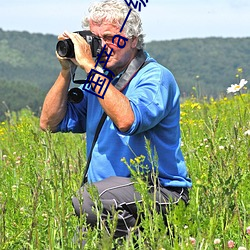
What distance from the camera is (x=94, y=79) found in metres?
3.30

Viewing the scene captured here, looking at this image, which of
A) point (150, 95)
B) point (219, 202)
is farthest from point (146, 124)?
point (219, 202)

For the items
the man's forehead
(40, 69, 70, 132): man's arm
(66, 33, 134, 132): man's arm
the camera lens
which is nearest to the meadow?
(66, 33, 134, 132): man's arm

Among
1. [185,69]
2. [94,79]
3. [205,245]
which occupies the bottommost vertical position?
[185,69]

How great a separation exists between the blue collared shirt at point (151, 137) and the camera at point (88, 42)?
253 mm

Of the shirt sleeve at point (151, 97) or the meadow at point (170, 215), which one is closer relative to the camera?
the meadow at point (170, 215)

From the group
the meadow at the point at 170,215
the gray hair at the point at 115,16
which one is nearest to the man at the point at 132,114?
the gray hair at the point at 115,16

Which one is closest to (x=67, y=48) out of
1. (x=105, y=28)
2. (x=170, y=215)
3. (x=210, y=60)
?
(x=105, y=28)

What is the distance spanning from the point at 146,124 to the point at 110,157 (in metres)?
0.35

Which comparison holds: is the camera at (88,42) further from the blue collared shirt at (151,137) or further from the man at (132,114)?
the blue collared shirt at (151,137)

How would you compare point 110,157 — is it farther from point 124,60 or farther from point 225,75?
point 225,75

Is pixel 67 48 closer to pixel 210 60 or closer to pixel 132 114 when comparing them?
pixel 132 114

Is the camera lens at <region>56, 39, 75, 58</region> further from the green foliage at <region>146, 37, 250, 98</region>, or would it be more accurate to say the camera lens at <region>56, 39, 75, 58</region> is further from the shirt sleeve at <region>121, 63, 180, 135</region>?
the green foliage at <region>146, 37, 250, 98</region>

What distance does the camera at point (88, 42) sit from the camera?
345cm

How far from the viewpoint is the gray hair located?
356 centimetres
